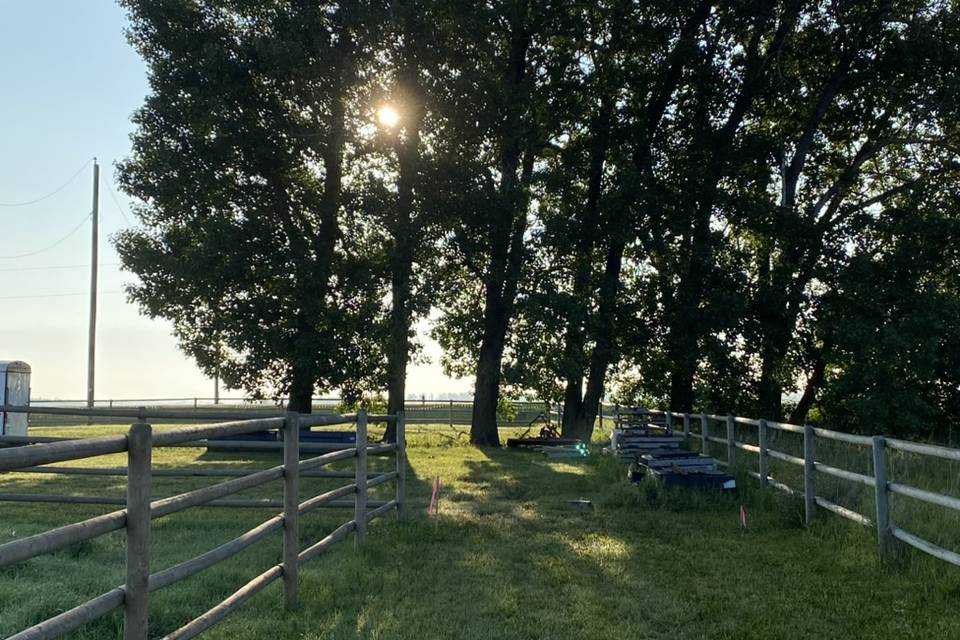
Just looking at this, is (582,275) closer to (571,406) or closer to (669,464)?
(571,406)

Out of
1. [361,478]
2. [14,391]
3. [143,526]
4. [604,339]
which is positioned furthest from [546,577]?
[14,391]

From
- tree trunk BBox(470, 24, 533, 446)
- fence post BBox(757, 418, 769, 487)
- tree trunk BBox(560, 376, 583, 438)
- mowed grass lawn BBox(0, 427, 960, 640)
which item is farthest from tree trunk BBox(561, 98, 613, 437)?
mowed grass lawn BBox(0, 427, 960, 640)

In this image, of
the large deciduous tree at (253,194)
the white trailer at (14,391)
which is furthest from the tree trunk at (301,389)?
the white trailer at (14,391)

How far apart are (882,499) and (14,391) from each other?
2291 centimetres

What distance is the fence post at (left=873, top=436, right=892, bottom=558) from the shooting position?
24.3 ft

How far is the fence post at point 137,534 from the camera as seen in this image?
3.51 metres

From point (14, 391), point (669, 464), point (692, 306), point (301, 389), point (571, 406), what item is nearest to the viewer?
point (669, 464)

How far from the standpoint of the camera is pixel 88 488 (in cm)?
1320

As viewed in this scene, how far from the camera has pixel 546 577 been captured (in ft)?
23.0

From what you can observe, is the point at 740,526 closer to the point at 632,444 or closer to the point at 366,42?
the point at 632,444

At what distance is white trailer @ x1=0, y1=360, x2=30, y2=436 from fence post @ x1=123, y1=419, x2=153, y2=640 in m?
19.9

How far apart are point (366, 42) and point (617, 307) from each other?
10.5 meters

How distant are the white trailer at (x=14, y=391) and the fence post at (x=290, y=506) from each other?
713 inches

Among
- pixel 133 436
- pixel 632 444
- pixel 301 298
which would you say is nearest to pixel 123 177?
pixel 301 298
